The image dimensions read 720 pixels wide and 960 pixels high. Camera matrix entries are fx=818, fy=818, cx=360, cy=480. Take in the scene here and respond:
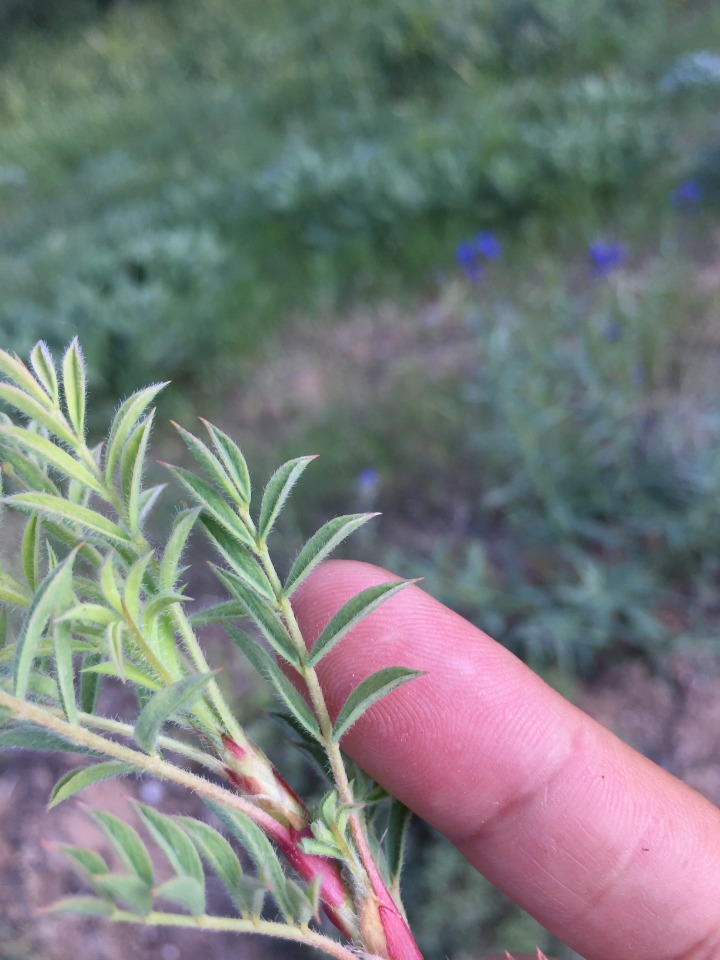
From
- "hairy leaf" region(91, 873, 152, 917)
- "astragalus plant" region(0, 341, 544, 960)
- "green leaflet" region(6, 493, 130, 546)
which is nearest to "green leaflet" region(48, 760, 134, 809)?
"astragalus plant" region(0, 341, 544, 960)

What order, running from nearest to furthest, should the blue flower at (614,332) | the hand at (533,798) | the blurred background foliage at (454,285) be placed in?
the hand at (533,798) < the blurred background foliage at (454,285) < the blue flower at (614,332)

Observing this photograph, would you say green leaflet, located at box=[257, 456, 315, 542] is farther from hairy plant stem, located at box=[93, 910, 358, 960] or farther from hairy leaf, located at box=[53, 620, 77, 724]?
hairy plant stem, located at box=[93, 910, 358, 960]

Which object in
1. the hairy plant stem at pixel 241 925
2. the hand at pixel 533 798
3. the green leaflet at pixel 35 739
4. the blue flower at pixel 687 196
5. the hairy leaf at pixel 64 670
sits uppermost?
the hairy leaf at pixel 64 670

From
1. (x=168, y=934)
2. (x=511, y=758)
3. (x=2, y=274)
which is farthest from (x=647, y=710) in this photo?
(x=2, y=274)

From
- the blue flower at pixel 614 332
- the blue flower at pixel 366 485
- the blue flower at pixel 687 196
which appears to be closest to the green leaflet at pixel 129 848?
the blue flower at pixel 366 485

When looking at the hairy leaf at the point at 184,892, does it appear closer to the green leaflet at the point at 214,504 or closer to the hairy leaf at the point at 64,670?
the hairy leaf at the point at 64,670

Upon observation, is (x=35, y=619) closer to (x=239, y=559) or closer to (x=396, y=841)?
(x=239, y=559)

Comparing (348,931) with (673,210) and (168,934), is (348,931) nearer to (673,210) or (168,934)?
(168,934)
